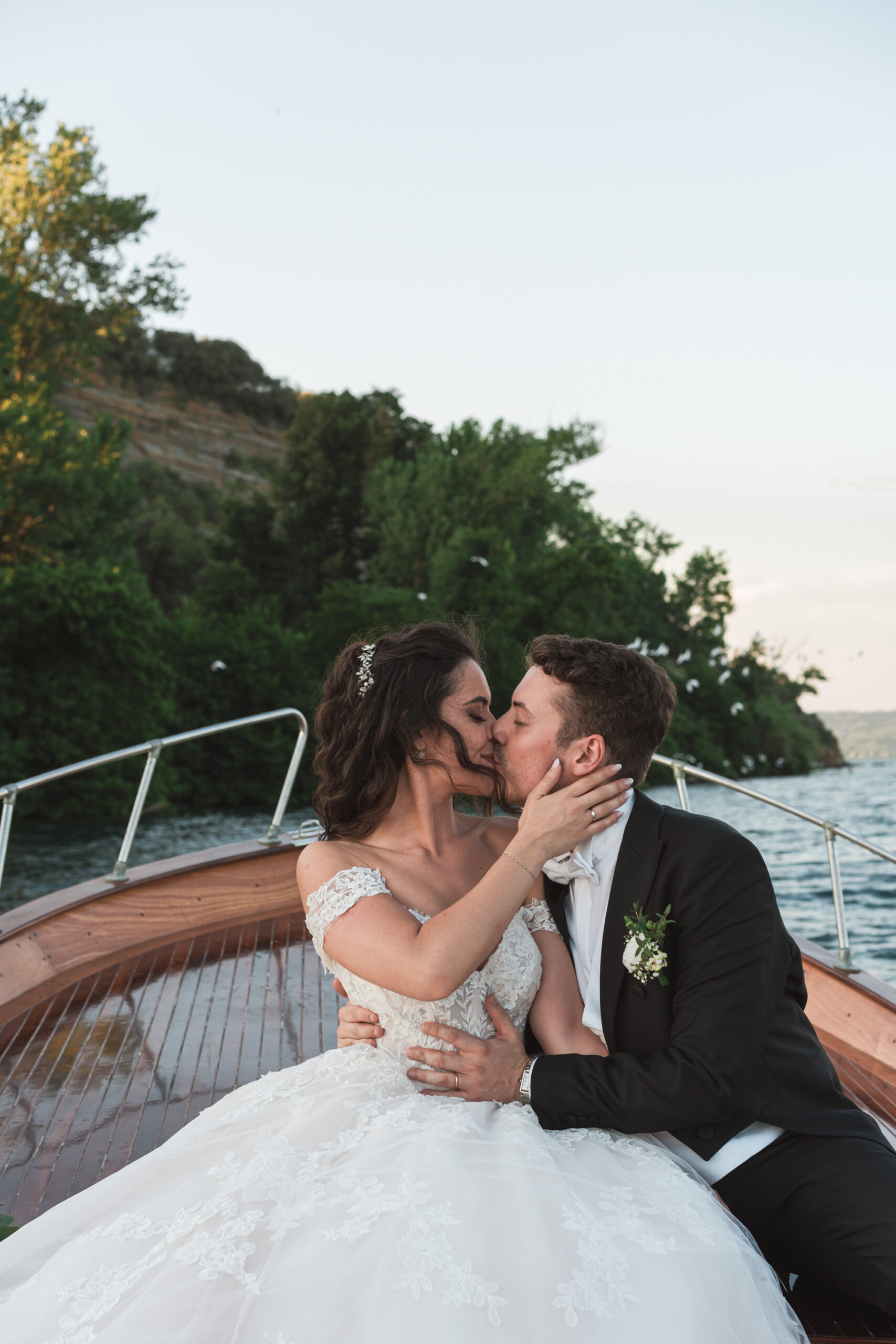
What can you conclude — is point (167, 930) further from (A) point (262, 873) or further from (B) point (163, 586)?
(B) point (163, 586)

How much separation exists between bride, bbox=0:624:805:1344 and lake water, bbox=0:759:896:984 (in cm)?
842

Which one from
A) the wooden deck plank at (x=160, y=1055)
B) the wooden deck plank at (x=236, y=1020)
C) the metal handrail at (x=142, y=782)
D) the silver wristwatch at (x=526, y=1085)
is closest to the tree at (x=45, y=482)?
the metal handrail at (x=142, y=782)

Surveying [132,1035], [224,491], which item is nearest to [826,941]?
[132,1035]

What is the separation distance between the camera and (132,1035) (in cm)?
409

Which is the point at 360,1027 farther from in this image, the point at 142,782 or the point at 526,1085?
the point at 142,782

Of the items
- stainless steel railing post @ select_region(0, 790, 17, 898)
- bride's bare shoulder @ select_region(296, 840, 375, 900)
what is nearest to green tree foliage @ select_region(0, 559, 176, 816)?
stainless steel railing post @ select_region(0, 790, 17, 898)

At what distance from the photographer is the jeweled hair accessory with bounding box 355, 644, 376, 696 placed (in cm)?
255

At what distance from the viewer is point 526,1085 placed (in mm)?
2148

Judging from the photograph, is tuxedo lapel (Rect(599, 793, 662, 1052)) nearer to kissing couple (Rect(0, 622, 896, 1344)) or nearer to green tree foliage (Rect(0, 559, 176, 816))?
kissing couple (Rect(0, 622, 896, 1344))

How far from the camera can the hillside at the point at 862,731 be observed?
39.8m

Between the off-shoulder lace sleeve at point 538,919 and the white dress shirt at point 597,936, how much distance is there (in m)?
0.05

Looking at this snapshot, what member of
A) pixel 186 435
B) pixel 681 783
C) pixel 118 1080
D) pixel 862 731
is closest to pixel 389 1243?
pixel 118 1080

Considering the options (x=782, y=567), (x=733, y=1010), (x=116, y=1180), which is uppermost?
(x=782, y=567)

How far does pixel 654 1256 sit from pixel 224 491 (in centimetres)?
4682
